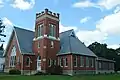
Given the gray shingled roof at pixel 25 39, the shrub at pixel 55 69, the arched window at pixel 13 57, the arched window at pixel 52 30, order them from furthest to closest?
the arched window at pixel 13 57 → the arched window at pixel 52 30 → the gray shingled roof at pixel 25 39 → the shrub at pixel 55 69

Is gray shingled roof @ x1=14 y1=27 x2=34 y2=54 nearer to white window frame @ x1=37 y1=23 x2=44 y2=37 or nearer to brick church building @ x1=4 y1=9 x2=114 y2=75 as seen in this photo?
brick church building @ x1=4 y1=9 x2=114 y2=75

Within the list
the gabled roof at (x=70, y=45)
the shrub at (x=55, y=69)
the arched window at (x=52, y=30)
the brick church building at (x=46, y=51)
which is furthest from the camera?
the arched window at (x=52, y=30)

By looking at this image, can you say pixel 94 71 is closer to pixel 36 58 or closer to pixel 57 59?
pixel 57 59

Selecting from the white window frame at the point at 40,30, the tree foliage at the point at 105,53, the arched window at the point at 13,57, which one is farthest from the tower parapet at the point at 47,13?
the tree foliage at the point at 105,53

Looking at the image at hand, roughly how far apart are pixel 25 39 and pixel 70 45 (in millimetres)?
9620

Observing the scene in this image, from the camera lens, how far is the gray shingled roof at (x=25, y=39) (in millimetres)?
41844

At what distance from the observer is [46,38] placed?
1617 inches

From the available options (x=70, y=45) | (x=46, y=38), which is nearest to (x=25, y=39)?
(x=46, y=38)

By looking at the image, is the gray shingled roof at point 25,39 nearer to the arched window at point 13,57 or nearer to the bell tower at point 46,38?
the bell tower at point 46,38

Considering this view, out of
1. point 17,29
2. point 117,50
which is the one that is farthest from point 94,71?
point 117,50

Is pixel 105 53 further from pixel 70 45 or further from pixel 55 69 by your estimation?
pixel 55 69

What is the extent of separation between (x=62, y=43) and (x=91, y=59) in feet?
22.8

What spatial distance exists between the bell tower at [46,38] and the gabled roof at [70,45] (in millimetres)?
1537

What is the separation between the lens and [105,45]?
236 feet
